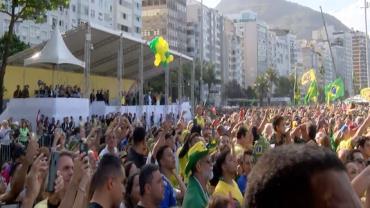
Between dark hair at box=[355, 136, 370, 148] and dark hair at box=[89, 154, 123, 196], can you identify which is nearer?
dark hair at box=[89, 154, 123, 196]

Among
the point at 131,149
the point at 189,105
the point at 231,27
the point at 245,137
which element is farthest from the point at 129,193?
the point at 231,27

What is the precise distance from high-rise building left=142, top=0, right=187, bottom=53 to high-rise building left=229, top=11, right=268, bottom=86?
39.9 meters

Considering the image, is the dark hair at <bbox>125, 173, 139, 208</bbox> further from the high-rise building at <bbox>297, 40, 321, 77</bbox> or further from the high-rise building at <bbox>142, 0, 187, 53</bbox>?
the high-rise building at <bbox>297, 40, 321, 77</bbox>

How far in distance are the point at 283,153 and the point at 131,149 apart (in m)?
5.94

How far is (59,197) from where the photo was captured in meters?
4.13

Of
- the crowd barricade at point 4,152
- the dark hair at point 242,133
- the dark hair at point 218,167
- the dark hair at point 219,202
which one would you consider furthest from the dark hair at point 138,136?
the crowd barricade at point 4,152

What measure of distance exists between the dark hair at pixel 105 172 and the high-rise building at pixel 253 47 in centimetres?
14331

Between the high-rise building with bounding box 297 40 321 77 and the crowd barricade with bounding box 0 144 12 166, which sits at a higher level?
the high-rise building with bounding box 297 40 321 77

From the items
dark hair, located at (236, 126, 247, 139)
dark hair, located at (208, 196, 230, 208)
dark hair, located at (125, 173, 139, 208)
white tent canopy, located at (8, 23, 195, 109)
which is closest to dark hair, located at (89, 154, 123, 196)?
dark hair, located at (208, 196, 230, 208)

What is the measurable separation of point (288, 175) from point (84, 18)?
72.9m

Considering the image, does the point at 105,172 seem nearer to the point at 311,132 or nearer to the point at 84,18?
the point at 311,132

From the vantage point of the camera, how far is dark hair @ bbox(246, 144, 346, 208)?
1227mm

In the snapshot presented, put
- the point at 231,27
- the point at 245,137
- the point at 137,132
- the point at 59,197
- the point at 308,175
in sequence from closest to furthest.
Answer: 1. the point at 308,175
2. the point at 59,197
3. the point at 137,132
4. the point at 245,137
5. the point at 231,27

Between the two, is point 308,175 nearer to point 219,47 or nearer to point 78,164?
point 78,164
